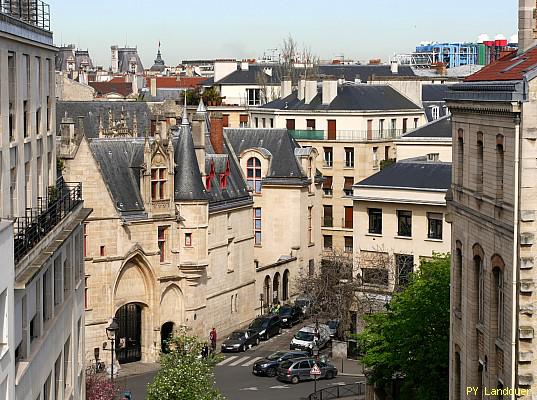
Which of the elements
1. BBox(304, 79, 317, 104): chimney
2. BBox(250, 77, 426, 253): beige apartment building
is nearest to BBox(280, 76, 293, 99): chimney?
BBox(250, 77, 426, 253): beige apartment building

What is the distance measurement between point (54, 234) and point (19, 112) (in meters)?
3.44

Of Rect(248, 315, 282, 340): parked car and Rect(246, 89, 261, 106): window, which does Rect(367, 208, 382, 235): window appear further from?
Rect(246, 89, 261, 106): window

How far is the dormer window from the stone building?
3049 cm

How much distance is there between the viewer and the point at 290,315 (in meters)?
77.0

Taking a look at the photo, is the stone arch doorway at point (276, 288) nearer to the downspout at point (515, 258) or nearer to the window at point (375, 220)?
the window at point (375, 220)

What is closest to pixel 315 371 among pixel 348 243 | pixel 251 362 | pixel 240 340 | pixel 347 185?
pixel 251 362

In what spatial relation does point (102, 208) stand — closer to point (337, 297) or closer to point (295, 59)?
point (337, 297)

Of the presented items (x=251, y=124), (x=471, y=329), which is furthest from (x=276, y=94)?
(x=471, y=329)

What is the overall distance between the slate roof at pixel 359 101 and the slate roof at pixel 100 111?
36.3 ft

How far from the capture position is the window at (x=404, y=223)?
70.5 meters

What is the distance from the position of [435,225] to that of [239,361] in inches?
482

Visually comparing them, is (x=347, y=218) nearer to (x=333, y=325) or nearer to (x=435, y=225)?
(x=333, y=325)

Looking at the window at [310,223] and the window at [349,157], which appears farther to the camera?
the window at [349,157]

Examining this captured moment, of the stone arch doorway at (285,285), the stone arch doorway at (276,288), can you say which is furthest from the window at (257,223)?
the stone arch doorway at (276,288)
